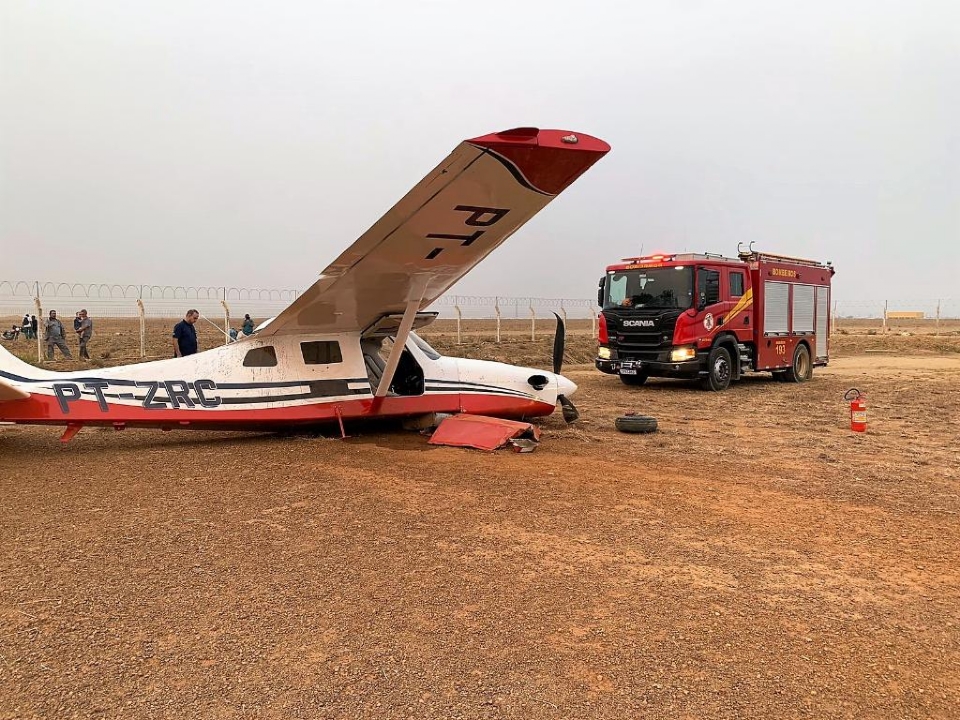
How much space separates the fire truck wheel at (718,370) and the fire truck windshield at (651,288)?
4.95ft

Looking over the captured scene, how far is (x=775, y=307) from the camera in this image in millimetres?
16875

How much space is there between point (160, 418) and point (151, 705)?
559 centimetres

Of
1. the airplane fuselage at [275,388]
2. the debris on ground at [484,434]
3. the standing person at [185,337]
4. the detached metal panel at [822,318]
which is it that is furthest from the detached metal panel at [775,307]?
the standing person at [185,337]

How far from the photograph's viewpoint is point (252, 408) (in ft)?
26.5

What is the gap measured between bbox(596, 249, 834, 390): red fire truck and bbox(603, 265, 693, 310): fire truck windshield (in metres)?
0.02

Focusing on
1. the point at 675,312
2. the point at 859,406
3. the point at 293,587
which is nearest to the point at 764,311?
the point at 675,312

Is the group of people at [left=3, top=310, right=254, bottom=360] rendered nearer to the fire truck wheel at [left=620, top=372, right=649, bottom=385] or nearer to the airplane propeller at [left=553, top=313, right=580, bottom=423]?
the airplane propeller at [left=553, top=313, right=580, bottom=423]

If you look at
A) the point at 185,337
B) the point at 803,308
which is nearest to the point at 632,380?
the point at 803,308

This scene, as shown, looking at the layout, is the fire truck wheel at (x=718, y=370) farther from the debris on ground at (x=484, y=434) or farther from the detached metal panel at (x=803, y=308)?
the debris on ground at (x=484, y=434)

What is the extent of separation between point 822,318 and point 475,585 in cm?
1823

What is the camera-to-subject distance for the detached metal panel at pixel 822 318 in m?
18.5

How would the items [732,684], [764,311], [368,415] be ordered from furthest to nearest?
[764,311]
[368,415]
[732,684]

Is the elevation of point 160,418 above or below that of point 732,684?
above

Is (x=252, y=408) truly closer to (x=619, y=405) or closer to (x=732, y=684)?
(x=732, y=684)
